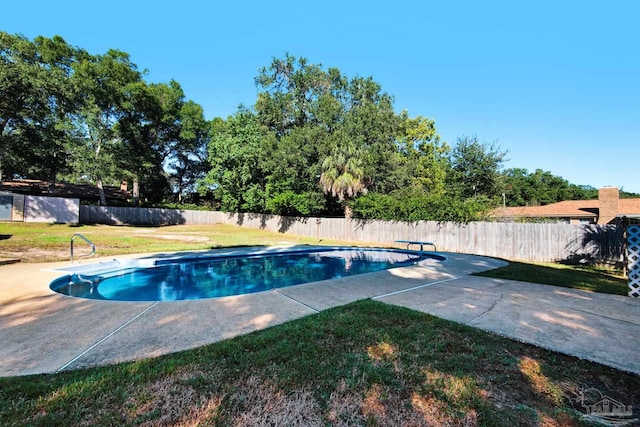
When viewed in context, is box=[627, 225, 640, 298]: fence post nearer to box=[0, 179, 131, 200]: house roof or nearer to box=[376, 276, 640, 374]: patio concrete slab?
box=[376, 276, 640, 374]: patio concrete slab

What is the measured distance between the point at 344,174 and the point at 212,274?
11.3 meters

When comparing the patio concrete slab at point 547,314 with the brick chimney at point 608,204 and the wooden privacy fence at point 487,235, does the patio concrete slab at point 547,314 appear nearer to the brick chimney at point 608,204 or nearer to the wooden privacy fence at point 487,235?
the wooden privacy fence at point 487,235

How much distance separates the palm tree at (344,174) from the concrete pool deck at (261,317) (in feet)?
40.2

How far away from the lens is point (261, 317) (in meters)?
4.16

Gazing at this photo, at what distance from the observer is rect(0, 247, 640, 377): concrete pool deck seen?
10.0 feet

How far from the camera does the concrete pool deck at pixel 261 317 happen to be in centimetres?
306

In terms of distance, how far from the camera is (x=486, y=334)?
349 centimetres

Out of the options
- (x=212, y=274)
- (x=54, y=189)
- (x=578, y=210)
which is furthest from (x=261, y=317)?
(x=54, y=189)

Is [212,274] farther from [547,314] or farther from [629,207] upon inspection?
[629,207]

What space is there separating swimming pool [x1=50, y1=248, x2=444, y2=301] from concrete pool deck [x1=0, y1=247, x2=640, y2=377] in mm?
1338

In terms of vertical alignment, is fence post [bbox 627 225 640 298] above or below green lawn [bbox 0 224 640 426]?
above

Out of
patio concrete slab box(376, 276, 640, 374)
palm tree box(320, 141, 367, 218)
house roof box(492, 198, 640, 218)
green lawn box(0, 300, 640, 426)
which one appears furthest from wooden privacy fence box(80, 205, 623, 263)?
green lawn box(0, 300, 640, 426)

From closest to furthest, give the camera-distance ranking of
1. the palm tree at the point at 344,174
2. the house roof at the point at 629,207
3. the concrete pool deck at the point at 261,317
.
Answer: the concrete pool deck at the point at 261,317
the palm tree at the point at 344,174
the house roof at the point at 629,207

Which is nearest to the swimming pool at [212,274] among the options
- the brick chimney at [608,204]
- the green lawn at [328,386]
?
the green lawn at [328,386]
